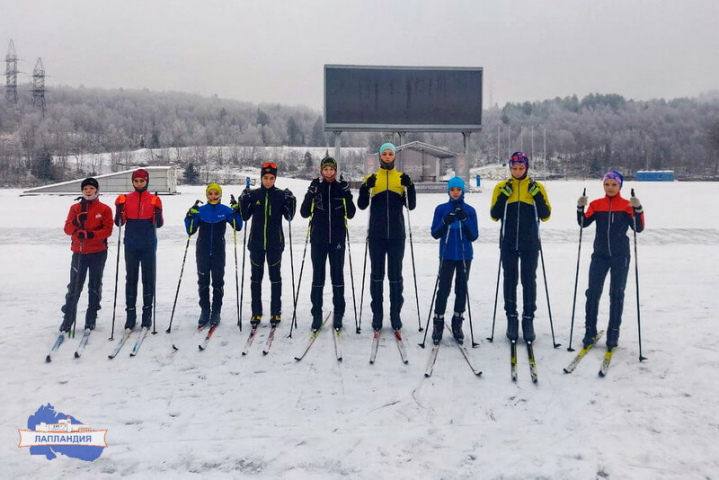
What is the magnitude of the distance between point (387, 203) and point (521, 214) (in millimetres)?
1415

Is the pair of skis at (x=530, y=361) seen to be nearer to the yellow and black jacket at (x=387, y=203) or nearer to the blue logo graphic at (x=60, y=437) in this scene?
the yellow and black jacket at (x=387, y=203)

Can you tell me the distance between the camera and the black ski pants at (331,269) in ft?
17.6

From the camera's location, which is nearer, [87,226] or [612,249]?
[612,249]

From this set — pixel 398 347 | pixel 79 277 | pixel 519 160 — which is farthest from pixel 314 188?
pixel 79 277

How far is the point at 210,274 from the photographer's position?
5.74m

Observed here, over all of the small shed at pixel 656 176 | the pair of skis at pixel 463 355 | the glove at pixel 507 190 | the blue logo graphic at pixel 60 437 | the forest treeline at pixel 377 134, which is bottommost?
the blue logo graphic at pixel 60 437

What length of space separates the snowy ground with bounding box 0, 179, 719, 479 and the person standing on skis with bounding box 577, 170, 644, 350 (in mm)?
303

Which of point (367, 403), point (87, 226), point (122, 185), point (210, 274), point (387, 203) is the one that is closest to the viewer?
point (367, 403)

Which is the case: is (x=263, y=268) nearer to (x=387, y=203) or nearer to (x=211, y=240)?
(x=211, y=240)

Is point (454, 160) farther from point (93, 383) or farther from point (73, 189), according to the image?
point (93, 383)

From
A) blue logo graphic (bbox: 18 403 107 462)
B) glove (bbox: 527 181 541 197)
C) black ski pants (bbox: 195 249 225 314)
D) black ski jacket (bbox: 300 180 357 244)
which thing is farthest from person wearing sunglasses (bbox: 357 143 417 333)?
blue logo graphic (bbox: 18 403 107 462)

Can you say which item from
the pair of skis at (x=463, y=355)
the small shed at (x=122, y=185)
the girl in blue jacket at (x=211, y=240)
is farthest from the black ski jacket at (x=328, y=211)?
the small shed at (x=122, y=185)

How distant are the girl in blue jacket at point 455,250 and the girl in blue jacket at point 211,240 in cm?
241

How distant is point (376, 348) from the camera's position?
4.92 m
